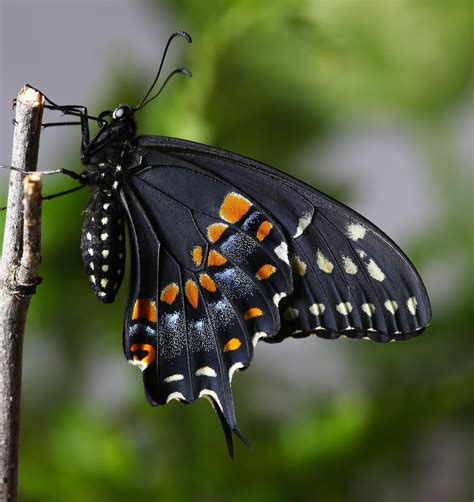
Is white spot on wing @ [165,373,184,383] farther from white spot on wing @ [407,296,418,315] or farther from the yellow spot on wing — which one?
white spot on wing @ [407,296,418,315]

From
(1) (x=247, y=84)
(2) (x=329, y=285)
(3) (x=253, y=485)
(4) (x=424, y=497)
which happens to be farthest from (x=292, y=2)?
(4) (x=424, y=497)

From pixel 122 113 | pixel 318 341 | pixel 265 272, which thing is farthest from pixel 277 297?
pixel 318 341

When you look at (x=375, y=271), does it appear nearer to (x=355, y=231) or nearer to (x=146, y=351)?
(x=355, y=231)

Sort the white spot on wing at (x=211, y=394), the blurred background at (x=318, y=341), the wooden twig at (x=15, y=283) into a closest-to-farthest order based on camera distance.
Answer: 1. the wooden twig at (x=15, y=283)
2. the white spot on wing at (x=211, y=394)
3. the blurred background at (x=318, y=341)

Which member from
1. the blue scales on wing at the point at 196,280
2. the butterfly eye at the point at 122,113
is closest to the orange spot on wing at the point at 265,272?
the blue scales on wing at the point at 196,280

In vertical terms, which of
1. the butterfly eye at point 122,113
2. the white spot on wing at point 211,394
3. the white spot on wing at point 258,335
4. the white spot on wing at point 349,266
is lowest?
the white spot on wing at point 211,394

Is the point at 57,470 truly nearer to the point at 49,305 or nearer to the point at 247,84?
the point at 49,305

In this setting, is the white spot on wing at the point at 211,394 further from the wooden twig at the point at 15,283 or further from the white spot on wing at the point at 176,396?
the wooden twig at the point at 15,283
